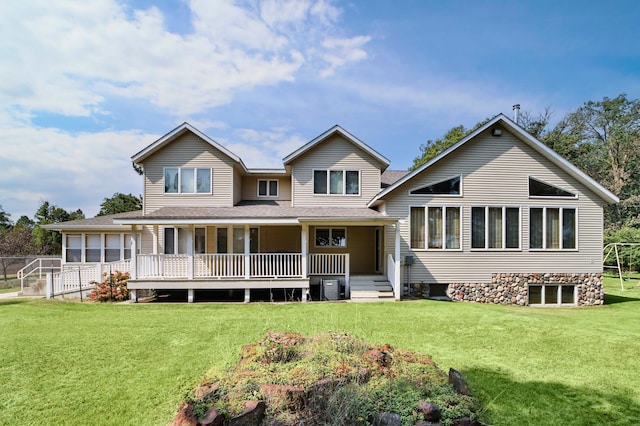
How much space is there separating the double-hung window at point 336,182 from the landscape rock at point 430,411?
12.2 metres

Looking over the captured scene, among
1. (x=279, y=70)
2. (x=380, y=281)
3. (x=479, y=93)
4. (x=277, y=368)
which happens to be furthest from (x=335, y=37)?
(x=479, y=93)

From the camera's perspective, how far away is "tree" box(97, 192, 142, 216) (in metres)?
36.5

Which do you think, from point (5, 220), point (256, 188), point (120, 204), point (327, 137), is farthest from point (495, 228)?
point (5, 220)

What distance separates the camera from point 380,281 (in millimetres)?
Answer: 13516

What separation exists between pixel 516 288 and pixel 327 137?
10.1 meters

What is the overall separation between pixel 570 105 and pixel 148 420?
44.4 m

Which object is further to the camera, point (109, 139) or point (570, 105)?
point (570, 105)

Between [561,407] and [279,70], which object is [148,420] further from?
[279,70]

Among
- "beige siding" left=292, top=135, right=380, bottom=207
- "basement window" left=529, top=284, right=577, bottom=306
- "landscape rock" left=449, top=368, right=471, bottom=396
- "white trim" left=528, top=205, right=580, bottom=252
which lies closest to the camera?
"landscape rock" left=449, top=368, right=471, bottom=396

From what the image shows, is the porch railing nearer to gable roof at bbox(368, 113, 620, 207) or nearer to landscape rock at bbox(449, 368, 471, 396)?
gable roof at bbox(368, 113, 620, 207)

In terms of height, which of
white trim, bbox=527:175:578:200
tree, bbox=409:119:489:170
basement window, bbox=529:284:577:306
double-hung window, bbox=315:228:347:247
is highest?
tree, bbox=409:119:489:170

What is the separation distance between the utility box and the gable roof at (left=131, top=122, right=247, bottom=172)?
6.80 m

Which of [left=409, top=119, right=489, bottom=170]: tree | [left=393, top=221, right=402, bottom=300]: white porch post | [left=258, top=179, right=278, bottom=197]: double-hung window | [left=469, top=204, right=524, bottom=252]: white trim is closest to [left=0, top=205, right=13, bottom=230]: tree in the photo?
[left=258, top=179, right=278, bottom=197]: double-hung window

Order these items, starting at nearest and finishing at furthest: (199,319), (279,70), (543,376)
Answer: (543,376) → (199,319) → (279,70)
